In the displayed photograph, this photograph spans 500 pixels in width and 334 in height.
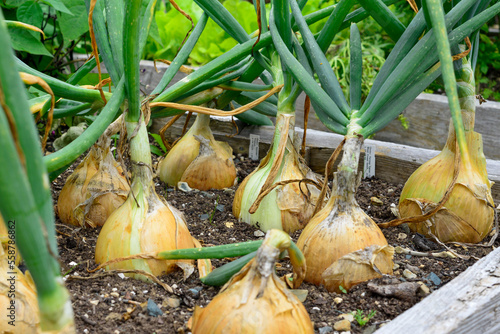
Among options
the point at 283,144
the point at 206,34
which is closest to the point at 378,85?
the point at 283,144

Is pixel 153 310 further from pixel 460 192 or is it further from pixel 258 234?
pixel 460 192

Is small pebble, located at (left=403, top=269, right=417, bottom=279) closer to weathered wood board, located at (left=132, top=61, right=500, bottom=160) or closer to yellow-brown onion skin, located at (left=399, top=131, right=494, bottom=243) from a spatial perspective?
yellow-brown onion skin, located at (left=399, top=131, right=494, bottom=243)

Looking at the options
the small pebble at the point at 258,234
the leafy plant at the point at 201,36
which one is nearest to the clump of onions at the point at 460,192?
the small pebble at the point at 258,234

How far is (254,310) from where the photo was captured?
0.78 m

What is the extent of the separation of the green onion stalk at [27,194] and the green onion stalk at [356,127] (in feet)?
1.94

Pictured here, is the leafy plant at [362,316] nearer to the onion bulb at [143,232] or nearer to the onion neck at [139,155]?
the onion bulb at [143,232]

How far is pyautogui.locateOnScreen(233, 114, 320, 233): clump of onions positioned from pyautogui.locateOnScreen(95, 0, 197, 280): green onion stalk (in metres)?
0.27

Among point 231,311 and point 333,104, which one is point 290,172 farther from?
point 231,311

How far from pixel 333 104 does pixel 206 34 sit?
197cm

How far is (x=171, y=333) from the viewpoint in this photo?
0.89 m

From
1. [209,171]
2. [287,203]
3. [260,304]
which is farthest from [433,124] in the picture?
[260,304]

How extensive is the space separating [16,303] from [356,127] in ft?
2.44

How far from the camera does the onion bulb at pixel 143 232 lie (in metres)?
1.05

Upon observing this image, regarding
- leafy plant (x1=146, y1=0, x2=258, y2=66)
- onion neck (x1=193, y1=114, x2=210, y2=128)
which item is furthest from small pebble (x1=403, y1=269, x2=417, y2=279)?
leafy plant (x1=146, y1=0, x2=258, y2=66)
